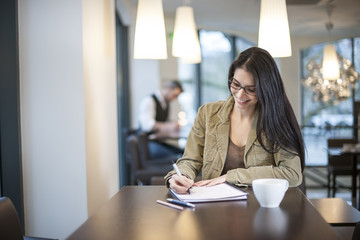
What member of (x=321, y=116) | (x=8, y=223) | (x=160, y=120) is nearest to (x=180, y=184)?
(x=8, y=223)

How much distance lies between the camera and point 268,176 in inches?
72.4

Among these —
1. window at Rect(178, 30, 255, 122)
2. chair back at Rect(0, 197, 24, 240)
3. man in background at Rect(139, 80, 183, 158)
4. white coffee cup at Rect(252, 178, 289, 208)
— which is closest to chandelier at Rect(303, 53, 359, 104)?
man in background at Rect(139, 80, 183, 158)

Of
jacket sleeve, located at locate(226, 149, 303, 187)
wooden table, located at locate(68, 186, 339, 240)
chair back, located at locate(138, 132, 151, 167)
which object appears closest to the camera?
wooden table, located at locate(68, 186, 339, 240)

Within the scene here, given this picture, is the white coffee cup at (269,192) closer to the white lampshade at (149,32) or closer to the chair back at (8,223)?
the chair back at (8,223)

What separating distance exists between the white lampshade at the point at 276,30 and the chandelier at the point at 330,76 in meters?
1.83

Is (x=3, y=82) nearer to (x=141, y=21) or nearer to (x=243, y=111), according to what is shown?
(x=141, y=21)

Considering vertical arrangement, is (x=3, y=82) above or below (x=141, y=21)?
below

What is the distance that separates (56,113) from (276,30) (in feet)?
4.64

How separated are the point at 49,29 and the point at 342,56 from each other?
125 inches

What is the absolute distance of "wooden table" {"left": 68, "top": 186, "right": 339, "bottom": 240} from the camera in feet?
3.87

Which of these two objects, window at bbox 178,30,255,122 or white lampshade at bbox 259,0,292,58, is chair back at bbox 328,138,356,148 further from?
window at bbox 178,30,255,122

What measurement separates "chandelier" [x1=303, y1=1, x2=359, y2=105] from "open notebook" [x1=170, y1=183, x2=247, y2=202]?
2.97 meters

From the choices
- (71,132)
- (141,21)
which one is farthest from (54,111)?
(141,21)

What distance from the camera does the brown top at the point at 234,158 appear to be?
2.03m
